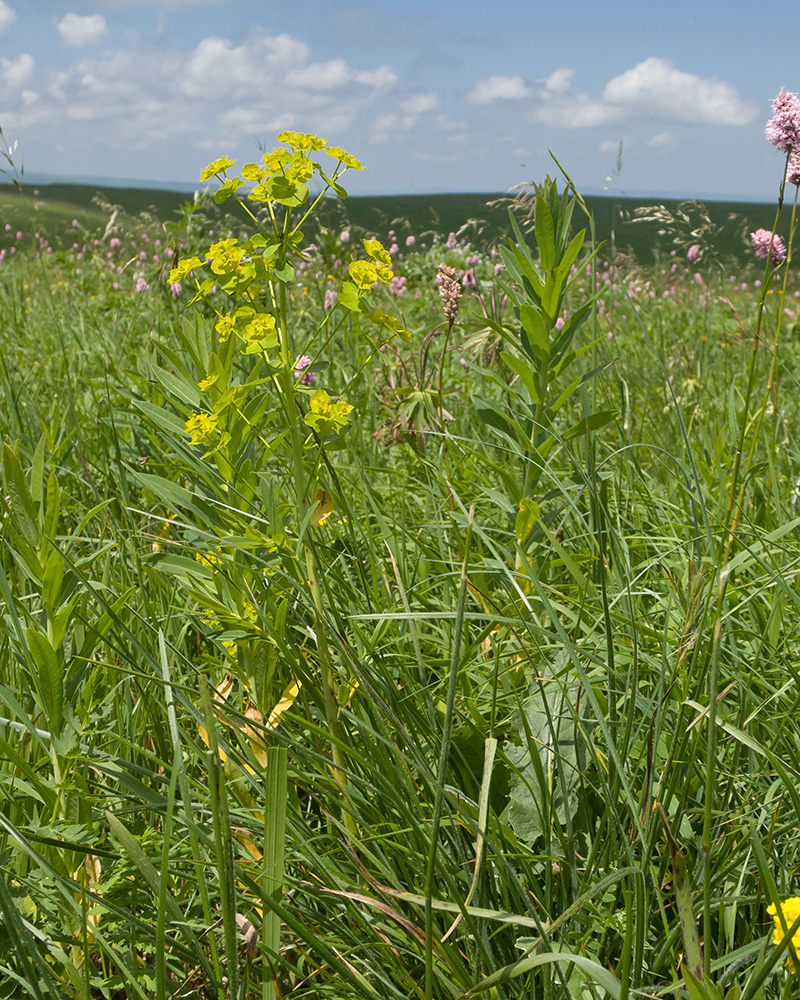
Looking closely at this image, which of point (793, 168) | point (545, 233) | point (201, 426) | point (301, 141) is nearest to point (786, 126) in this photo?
point (793, 168)

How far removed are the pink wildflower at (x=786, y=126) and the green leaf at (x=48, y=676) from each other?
1.58m

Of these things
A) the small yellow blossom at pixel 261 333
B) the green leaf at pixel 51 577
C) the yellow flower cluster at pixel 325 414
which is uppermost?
the small yellow blossom at pixel 261 333

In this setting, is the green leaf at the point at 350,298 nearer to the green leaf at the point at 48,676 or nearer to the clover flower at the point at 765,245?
the green leaf at the point at 48,676

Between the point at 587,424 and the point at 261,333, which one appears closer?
the point at 261,333

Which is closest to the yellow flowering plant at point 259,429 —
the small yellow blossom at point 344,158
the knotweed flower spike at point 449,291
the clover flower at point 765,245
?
the small yellow blossom at point 344,158

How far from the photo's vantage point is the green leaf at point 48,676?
987 millimetres

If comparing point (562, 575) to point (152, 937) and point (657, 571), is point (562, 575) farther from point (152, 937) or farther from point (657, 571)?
point (152, 937)

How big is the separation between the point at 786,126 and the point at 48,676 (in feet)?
5.39

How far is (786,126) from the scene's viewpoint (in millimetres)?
1522

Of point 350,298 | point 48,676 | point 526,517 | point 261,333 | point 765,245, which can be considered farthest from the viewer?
point 765,245

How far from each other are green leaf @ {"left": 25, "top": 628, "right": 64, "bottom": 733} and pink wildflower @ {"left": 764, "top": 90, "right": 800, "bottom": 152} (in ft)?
5.17

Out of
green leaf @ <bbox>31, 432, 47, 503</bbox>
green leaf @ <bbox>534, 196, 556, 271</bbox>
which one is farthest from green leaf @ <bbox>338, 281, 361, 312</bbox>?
green leaf @ <bbox>31, 432, 47, 503</bbox>

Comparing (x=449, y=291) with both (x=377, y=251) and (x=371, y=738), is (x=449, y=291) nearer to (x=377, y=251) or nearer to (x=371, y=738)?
(x=377, y=251)

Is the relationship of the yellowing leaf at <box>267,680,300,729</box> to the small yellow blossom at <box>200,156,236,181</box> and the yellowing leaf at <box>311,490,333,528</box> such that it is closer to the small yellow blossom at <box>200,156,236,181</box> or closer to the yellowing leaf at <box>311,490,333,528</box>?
the yellowing leaf at <box>311,490,333,528</box>
